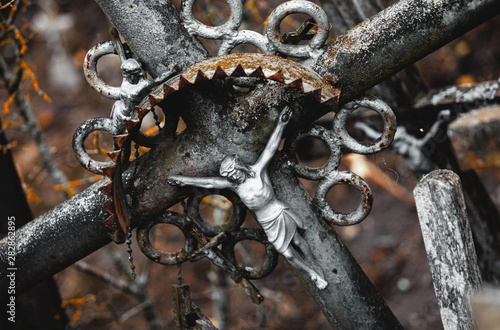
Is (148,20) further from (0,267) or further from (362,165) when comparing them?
(362,165)

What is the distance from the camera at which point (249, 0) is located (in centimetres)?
379

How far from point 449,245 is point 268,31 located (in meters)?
1.10

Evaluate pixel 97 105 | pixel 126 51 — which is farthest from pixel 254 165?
pixel 97 105

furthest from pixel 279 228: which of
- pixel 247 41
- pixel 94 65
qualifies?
pixel 94 65

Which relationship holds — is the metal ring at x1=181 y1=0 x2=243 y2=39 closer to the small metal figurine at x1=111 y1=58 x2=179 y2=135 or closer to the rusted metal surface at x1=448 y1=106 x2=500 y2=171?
the small metal figurine at x1=111 y1=58 x2=179 y2=135

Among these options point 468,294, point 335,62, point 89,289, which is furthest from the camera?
point 89,289

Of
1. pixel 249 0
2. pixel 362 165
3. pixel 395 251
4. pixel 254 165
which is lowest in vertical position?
pixel 395 251

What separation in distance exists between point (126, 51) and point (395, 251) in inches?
145

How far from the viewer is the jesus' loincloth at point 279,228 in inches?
77.4

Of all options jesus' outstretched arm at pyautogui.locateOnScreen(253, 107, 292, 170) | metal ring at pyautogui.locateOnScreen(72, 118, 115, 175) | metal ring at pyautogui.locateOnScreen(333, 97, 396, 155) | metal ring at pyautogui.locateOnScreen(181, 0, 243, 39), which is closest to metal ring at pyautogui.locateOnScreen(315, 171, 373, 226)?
metal ring at pyautogui.locateOnScreen(333, 97, 396, 155)

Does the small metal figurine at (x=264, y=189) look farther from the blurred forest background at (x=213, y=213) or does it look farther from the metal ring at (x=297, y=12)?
the blurred forest background at (x=213, y=213)

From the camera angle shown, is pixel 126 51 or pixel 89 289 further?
pixel 89 289

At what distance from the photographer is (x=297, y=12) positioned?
1.98 m

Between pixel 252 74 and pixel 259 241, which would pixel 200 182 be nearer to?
pixel 259 241
